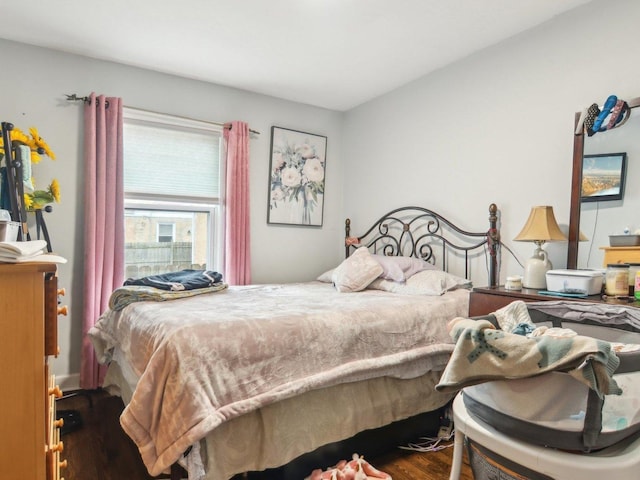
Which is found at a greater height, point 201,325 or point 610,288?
point 610,288

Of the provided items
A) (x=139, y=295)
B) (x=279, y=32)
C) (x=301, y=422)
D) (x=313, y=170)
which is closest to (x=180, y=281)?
(x=139, y=295)

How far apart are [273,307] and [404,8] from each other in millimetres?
1834

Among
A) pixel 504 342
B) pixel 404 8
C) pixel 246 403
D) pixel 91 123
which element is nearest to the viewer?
pixel 504 342

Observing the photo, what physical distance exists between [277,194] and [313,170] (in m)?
0.46

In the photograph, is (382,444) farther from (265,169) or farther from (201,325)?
(265,169)

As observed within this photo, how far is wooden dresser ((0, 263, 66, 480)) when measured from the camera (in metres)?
0.92

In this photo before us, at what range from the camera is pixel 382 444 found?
6.44ft

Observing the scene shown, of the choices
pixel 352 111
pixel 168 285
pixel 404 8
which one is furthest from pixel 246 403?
pixel 352 111

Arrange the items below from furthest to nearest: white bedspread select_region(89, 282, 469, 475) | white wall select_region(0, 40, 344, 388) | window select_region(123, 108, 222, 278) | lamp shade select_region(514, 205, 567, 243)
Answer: window select_region(123, 108, 222, 278) → white wall select_region(0, 40, 344, 388) → lamp shade select_region(514, 205, 567, 243) → white bedspread select_region(89, 282, 469, 475)

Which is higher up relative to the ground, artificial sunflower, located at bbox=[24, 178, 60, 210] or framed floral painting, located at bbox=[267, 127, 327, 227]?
framed floral painting, located at bbox=[267, 127, 327, 227]

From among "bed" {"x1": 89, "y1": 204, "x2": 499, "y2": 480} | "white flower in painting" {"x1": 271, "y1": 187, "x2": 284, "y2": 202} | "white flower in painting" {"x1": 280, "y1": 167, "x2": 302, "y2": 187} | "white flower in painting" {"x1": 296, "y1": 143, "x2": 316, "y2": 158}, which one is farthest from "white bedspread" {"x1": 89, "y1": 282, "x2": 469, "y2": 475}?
"white flower in painting" {"x1": 296, "y1": 143, "x2": 316, "y2": 158}

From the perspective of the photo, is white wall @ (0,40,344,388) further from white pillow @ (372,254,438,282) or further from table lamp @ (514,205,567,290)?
table lamp @ (514,205,567,290)

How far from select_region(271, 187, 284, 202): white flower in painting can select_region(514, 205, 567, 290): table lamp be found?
2.14 metres

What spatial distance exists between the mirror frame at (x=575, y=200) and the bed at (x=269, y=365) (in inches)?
18.0
